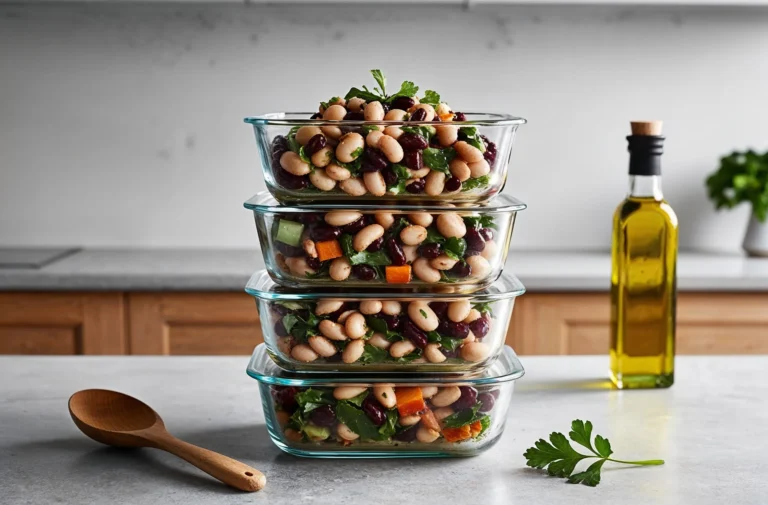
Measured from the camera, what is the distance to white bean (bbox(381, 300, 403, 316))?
35.8 inches

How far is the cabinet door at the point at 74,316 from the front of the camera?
2.32 m

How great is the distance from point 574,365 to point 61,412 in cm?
75

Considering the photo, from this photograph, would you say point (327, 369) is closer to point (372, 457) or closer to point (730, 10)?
point (372, 457)

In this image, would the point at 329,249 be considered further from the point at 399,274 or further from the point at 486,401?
the point at 486,401

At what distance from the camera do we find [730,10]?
2814 millimetres

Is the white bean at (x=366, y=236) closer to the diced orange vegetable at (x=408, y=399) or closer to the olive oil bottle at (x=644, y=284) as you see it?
the diced orange vegetable at (x=408, y=399)

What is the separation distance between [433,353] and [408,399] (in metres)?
0.06

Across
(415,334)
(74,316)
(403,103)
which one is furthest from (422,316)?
(74,316)

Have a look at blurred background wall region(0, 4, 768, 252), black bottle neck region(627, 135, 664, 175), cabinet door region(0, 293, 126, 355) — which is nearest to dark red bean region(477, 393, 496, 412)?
black bottle neck region(627, 135, 664, 175)

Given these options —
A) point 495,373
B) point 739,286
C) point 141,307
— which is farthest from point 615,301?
point 141,307

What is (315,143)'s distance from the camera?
0.88m

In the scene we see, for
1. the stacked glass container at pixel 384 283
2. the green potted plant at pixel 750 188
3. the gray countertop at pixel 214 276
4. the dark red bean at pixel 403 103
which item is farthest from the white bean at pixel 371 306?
the green potted plant at pixel 750 188

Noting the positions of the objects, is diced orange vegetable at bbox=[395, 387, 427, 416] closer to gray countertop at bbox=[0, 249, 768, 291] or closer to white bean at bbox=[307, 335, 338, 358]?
white bean at bbox=[307, 335, 338, 358]

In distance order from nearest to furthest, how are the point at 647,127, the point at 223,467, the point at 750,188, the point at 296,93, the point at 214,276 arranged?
the point at 223,467 < the point at 647,127 < the point at 214,276 < the point at 750,188 < the point at 296,93
